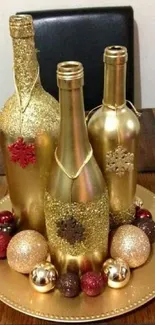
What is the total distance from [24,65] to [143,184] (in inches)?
14.8

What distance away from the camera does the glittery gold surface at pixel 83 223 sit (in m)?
0.57

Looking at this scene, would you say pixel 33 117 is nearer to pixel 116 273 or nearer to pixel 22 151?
pixel 22 151

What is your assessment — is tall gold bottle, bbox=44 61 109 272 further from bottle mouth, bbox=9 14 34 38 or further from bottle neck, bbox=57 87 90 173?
bottle mouth, bbox=9 14 34 38

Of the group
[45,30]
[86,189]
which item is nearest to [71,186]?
[86,189]

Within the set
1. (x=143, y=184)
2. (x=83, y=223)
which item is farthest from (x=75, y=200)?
(x=143, y=184)

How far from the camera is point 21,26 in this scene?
557 millimetres

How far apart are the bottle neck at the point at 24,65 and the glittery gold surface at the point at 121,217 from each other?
0.74ft

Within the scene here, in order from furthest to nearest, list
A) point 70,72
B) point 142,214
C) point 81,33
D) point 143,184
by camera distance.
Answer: point 81,33
point 143,184
point 142,214
point 70,72

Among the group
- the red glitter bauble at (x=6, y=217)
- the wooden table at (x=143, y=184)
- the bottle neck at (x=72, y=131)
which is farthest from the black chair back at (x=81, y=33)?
the bottle neck at (x=72, y=131)

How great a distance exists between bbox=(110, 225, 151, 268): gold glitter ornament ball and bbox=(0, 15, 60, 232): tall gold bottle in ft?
0.44

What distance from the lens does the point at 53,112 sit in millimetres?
615

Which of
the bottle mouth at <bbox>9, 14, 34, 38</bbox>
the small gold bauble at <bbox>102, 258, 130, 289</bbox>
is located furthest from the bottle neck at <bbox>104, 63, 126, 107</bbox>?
the small gold bauble at <bbox>102, 258, 130, 289</bbox>

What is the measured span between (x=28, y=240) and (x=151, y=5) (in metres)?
1.11

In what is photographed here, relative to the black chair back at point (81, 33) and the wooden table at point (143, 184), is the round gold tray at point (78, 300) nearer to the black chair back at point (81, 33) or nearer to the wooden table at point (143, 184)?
the wooden table at point (143, 184)
